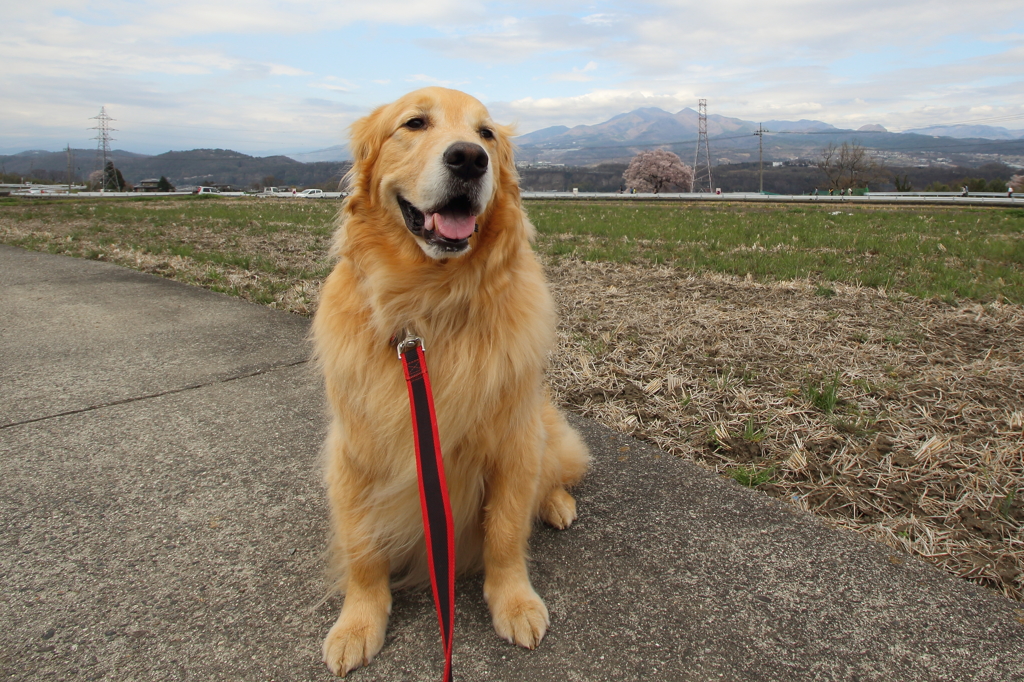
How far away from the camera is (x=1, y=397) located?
3424 millimetres

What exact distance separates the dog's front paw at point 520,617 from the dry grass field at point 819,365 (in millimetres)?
1303

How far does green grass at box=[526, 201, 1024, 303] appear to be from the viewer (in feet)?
20.6

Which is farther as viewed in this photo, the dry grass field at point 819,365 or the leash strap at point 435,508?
the dry grass field at point 819,365

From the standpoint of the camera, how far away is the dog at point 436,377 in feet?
5.96

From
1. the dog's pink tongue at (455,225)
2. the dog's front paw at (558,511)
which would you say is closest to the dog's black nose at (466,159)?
the dog's pink tongue at (455,225)

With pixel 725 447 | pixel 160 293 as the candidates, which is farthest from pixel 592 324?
pixel 160 293

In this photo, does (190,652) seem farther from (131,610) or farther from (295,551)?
(295,551)

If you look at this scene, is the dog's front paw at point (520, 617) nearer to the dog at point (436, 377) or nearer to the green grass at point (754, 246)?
the dog at point (436, 377)

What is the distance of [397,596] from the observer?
1972 mm

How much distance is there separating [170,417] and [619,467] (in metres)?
2.47

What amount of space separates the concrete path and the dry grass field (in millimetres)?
328

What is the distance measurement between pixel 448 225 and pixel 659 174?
7906cm

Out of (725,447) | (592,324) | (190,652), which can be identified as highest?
(592,324)

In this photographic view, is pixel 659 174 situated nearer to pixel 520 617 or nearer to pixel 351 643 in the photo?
pixel 520 617
